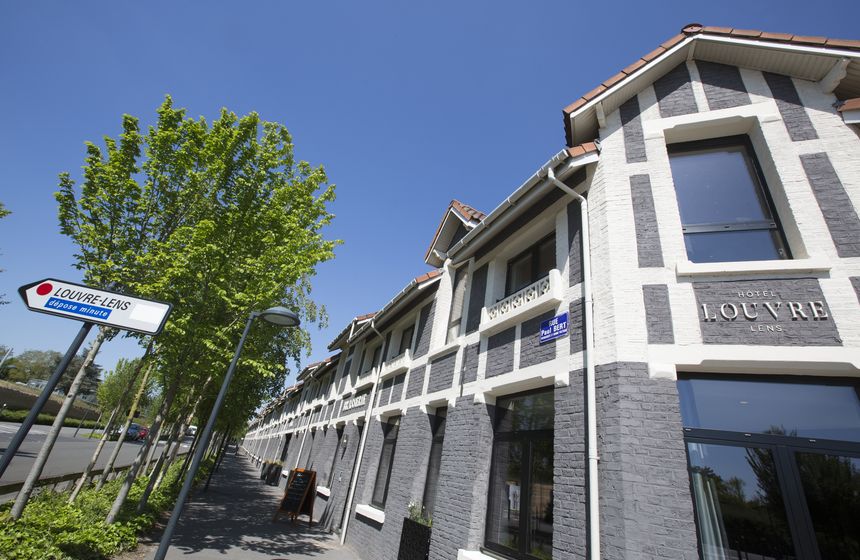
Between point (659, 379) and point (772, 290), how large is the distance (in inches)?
68.0

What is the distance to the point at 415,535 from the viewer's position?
7.04m

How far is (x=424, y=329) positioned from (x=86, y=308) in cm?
773

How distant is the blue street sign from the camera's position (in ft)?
17.7

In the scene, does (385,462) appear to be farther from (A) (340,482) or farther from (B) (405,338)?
(B) (405,338)

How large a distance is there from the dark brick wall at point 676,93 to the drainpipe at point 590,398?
2.16 metres

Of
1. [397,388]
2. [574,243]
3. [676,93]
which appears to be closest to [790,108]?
[676,93]

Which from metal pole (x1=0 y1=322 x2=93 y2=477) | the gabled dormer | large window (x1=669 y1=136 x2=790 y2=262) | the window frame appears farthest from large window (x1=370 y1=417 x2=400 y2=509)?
large window (x1=669 y1=136 x2=790 y2=262)

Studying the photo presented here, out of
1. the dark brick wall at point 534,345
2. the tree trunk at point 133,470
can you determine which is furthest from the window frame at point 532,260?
the tree trunk at point 133,470

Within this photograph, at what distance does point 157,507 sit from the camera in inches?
394

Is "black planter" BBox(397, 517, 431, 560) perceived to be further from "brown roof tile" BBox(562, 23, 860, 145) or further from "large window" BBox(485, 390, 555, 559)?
"brown roof tile" BBox(562, 23, 860, 145)

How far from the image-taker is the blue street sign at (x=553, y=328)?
17.7 ft

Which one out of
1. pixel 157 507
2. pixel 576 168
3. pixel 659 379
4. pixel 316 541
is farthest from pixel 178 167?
pixel 316 541

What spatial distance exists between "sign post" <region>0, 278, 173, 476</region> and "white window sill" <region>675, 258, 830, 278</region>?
572 cm

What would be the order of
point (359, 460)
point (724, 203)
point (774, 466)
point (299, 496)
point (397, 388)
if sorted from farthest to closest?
point (299, 496)
point (359, 460)
point (397, 388)
point (724, 203)
point (774, 466)
